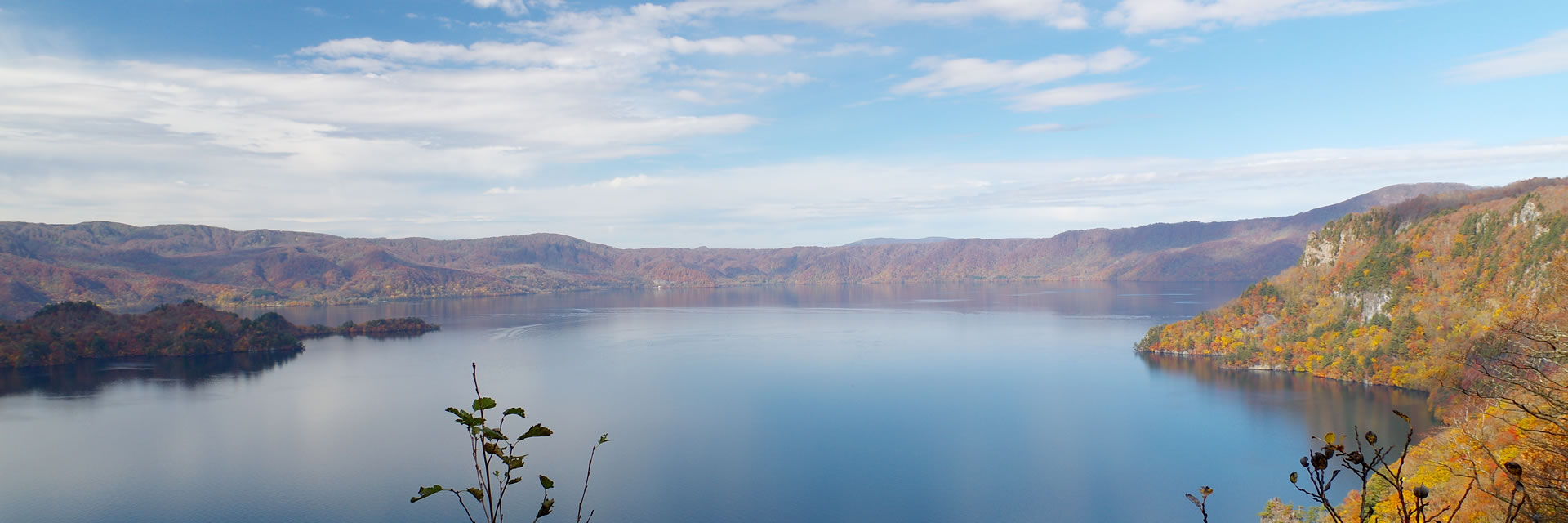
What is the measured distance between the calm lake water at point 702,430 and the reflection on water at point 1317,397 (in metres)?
0.23

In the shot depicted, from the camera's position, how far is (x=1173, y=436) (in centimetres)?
3588

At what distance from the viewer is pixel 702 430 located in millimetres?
37812

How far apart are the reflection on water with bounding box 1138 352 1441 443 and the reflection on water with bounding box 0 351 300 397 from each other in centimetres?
5874

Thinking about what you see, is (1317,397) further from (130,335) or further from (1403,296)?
(130,335)

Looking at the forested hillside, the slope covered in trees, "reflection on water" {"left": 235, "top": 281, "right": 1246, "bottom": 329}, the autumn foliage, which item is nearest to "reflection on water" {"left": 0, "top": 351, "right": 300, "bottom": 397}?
the autumn foliage

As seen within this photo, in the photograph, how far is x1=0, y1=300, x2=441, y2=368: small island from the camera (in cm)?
5881

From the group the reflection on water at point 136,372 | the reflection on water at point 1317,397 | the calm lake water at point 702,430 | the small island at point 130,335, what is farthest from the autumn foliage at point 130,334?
the reflection on water at point 1317,397

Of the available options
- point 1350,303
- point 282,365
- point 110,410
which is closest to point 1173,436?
point 1350,303

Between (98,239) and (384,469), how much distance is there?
20327cm

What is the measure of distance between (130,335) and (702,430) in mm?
52938

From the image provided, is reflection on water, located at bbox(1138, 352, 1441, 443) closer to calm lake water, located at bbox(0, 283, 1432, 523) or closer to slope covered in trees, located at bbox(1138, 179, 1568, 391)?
calm lake water, located at bbox(0, 283, 1432, 523)

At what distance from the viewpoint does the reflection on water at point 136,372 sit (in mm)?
50219

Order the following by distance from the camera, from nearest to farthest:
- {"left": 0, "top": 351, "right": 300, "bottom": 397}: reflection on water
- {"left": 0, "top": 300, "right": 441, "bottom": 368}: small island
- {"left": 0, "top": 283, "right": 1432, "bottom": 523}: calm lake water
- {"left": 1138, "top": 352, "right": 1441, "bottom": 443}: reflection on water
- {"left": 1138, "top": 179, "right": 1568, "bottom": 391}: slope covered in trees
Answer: {"left": 0, "top": 283, "right": 1432, "bottom": 523}: calm lake water
{"left": 1138, "top": 352, "right": 1441, "bottom": 443}: reflection on water
{"left": 1138, "top": 179, "right": 1568, "bottom": 391}: slope covered in trees
{"left": 0, "top": 351, "right": 300, "bottom": 397}: reflection on water
{"left": 0, "top": 300, "right": 441, "bottom": 368}: small island

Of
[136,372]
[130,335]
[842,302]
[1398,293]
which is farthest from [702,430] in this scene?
[842,302]
